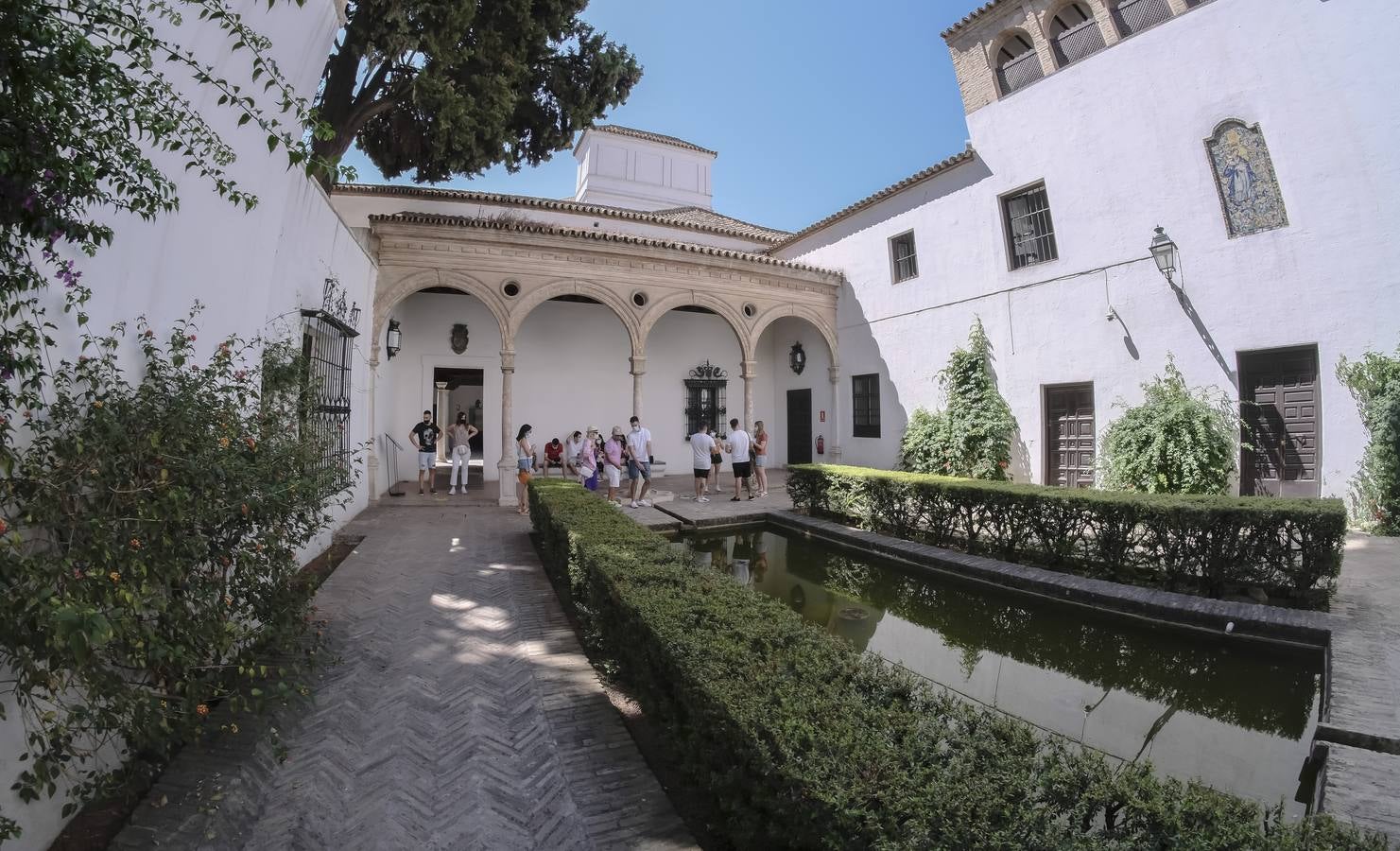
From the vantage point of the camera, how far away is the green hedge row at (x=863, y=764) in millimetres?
1672

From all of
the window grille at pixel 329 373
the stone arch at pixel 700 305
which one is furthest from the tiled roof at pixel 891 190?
the window grille at pixel 329 373

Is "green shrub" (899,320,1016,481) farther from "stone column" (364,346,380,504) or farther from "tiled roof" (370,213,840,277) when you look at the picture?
"stone column" (364,346,380,504)

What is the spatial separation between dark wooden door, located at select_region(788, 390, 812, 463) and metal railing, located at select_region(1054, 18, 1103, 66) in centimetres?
858

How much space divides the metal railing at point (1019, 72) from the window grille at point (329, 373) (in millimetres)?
12079

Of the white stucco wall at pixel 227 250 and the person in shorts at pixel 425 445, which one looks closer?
the white stucco wall at pixel 227 250

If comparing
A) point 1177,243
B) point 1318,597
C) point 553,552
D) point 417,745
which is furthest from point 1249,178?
point 417,745

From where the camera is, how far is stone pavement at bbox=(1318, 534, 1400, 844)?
269cm

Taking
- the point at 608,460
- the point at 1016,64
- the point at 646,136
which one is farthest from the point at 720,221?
the point at 608,460

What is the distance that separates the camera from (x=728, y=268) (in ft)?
46.1

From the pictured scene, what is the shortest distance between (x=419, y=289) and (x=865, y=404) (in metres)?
9.82

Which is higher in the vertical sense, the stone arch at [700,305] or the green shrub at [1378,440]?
the stone arch at [700,305]

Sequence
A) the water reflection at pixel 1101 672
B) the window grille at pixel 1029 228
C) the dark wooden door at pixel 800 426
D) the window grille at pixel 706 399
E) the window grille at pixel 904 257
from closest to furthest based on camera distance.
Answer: the water reflection at pixel 1101 672 → the window grille at pixel 1029 228 → the window grille at pixel 904 257 → the window grille at pixel 706 399 → the dark wooden door at pixel 800 426

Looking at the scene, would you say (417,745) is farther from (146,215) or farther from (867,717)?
(146,215)

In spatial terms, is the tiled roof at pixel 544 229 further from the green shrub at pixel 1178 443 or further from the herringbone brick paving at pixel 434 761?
the herringbone brick paving at pixel 434 761
